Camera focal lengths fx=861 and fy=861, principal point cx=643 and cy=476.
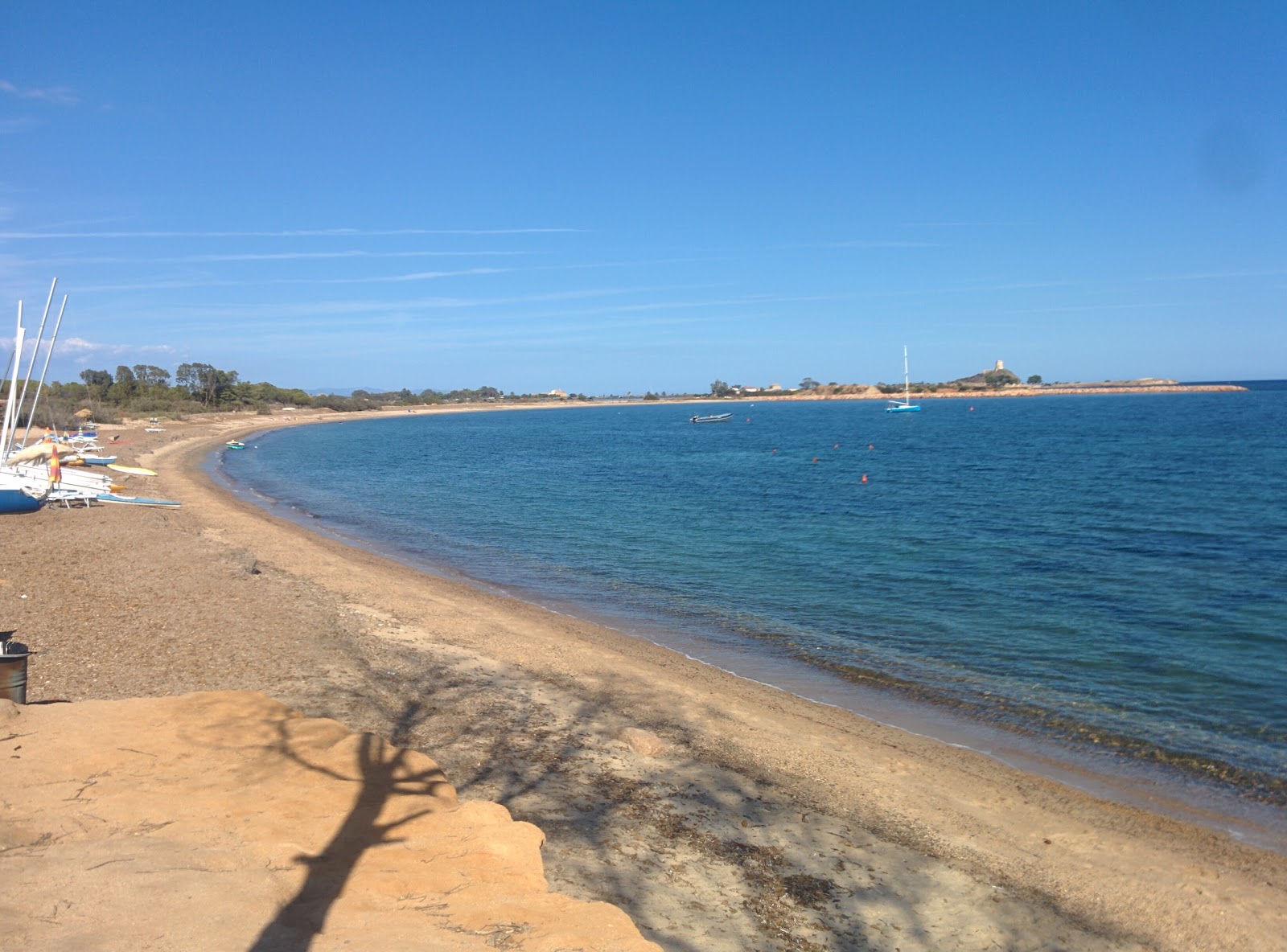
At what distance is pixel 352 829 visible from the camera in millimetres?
5715

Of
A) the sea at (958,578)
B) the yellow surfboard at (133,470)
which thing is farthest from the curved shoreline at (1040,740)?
the yellow surfboard at (133,470)

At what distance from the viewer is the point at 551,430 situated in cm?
11081

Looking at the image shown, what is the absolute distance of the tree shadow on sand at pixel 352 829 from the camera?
14.8ft

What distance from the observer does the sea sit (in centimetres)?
1041

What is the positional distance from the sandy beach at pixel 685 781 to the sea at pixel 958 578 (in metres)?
1.22

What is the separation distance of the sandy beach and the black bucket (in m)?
0.45

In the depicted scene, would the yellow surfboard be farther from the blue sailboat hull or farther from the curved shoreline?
the curved shoreline

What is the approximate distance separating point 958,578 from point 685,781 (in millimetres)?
12203

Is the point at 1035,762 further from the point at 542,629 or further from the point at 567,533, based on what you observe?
the point at 567,533

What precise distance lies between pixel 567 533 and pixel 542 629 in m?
11.4

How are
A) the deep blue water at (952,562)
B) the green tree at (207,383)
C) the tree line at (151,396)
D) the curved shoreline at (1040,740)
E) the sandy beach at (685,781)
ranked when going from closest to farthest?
the sandy beach at (685,781) < the curved shoreline at (1040,740) < the deep blue water at (952,562) < the tree line at (151,396) < the green tree at (207,383)

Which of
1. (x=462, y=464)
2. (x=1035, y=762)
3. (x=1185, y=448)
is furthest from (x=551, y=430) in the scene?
(x=1035, y=762)

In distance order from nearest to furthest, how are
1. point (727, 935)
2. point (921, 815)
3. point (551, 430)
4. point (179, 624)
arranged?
point (727, 935)
point (921, 815)
point (179, 624)
point (551, 430)

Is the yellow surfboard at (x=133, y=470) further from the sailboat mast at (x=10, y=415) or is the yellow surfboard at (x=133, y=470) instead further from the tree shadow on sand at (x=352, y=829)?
the tree shadow on sand at (x=352, y=829)
